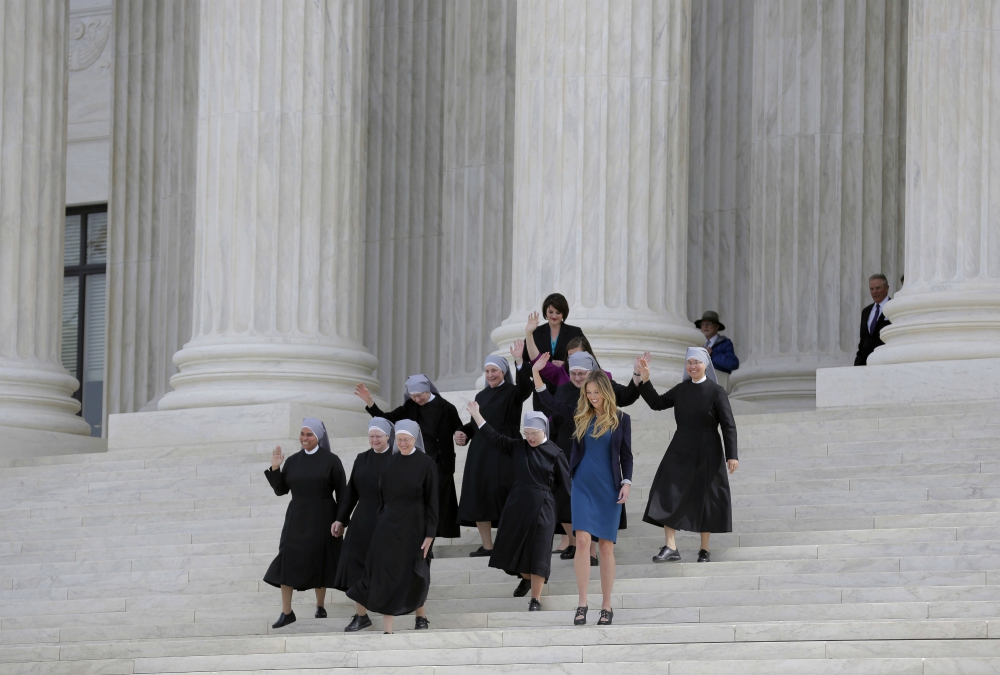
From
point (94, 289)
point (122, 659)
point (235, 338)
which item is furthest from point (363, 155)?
point (94, 289)

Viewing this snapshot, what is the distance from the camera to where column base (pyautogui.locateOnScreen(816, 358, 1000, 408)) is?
2212 centimetres

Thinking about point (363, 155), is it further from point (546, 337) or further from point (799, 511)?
point (799, 511)

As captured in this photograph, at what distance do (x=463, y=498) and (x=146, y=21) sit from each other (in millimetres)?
20409

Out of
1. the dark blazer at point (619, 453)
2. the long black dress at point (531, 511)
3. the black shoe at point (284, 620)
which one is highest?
the dark blazer at point (619, 453)

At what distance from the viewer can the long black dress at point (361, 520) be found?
58.4 feet

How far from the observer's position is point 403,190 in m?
34.6

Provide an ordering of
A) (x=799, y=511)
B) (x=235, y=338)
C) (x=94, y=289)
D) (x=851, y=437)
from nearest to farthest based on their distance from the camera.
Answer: (x=799, y=511)
(x=851, y=437)
(x=235, y=338)
(x=94, y=289)

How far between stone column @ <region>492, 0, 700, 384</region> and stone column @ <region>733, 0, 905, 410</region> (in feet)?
15.4

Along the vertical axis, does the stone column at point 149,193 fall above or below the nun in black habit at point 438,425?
above

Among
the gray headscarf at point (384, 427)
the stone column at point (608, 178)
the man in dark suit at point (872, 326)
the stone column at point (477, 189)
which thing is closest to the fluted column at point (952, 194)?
the man in dark suit at point (872, 326)

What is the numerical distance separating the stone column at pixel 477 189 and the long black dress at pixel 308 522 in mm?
13910

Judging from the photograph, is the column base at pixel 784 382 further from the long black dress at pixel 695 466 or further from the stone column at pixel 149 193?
the stone column at pixel 149 193

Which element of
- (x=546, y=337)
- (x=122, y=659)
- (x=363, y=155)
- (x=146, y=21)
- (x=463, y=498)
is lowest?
(x=122, y=659)

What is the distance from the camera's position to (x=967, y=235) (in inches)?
913
